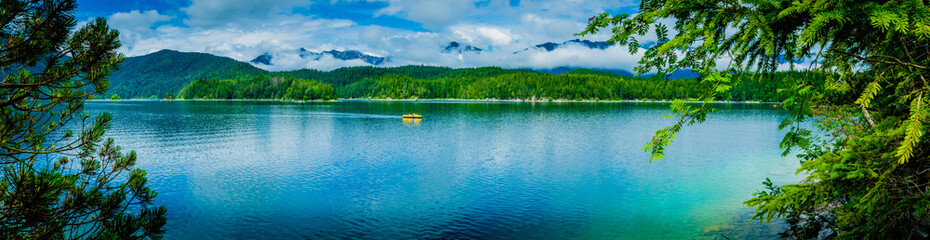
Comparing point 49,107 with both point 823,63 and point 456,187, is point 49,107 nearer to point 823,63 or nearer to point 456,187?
point 823,63

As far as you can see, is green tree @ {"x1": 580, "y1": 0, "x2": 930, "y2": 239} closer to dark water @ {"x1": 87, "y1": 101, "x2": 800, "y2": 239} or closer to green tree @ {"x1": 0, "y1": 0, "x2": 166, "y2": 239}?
green tree @ {"x1": 0, "y1": 0, "x2": 166, "y2": 239}

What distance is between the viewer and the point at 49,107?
6.84 m

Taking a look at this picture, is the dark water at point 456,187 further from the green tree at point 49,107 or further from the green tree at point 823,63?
the green tree at point 823,63

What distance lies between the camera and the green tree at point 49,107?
534 cm

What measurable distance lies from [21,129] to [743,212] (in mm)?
21837

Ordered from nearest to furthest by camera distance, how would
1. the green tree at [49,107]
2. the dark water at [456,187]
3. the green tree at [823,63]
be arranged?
the green tree at [823,63], the green tree at [49,107], the dark water at [456,187]

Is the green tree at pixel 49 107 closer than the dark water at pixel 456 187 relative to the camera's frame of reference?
Yes

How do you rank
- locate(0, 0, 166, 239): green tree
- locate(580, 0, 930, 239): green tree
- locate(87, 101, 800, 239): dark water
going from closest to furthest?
locate(580, 0, 930, 239): green tree < locate(0, 0, 166, 239): green tree < locate(87, 101, 800, 239): dark water

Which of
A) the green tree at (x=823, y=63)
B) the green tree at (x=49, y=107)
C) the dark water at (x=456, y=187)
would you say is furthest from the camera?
the dark water at (x=456, y=187)

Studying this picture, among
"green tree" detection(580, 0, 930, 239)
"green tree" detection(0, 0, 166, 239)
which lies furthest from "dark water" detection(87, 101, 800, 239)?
"green tree" detection(580, 0, 930, 239)

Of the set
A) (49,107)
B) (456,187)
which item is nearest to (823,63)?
(49,107)

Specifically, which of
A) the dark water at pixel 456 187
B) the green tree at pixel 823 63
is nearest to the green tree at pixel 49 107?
the green tree at pixel 823 63

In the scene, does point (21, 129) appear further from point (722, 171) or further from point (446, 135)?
point (446, 135)

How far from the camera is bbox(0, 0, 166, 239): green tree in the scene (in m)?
5.34
